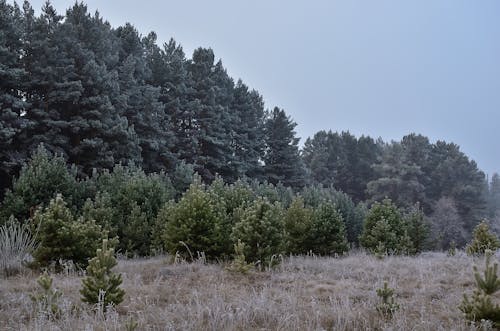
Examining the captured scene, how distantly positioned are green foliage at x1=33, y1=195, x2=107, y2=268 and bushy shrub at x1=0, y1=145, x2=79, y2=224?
14.4 ft

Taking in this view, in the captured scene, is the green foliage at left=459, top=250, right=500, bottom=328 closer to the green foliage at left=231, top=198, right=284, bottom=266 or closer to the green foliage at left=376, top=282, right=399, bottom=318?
the green foliage at left=376, top=282, right=399, bottom=318

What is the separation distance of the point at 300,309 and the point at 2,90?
17929 millimetres

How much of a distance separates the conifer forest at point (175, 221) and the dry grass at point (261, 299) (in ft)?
0.12

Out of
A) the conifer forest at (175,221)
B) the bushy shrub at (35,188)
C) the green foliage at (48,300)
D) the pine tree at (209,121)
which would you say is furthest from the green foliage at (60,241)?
the pine tree at (209,121)

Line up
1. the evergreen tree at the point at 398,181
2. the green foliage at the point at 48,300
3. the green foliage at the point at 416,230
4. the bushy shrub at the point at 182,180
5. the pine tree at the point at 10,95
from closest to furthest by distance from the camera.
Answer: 1. the green foliage at the point at 48,300
2. the pine tree at the point at 10,95
3. the green foliage at the point at 416,230
4. the bushy shrub at the point at 182,180
5. the evergreen tree at the point at 398,181

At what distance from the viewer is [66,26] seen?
20562 mm

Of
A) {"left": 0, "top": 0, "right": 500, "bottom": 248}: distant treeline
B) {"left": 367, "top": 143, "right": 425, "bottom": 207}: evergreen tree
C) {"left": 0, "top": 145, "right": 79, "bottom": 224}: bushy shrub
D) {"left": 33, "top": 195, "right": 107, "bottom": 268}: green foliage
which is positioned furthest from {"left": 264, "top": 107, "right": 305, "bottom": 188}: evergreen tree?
{"left": 33, "top": 195, "right": 107, "bottom": 268}: green foliage

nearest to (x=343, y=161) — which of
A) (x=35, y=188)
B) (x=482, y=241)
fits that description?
(x=482, y=241)

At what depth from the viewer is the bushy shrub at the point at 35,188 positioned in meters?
12.6

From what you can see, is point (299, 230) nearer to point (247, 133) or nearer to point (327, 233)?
point (327, 233)

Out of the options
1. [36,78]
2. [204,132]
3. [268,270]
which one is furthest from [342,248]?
[204,132]

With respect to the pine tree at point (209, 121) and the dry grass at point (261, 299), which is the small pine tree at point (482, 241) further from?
the pine tree at point (209, 121)

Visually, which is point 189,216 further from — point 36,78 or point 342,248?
point 36,78

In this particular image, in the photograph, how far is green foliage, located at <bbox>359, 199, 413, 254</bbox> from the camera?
47.0ft
